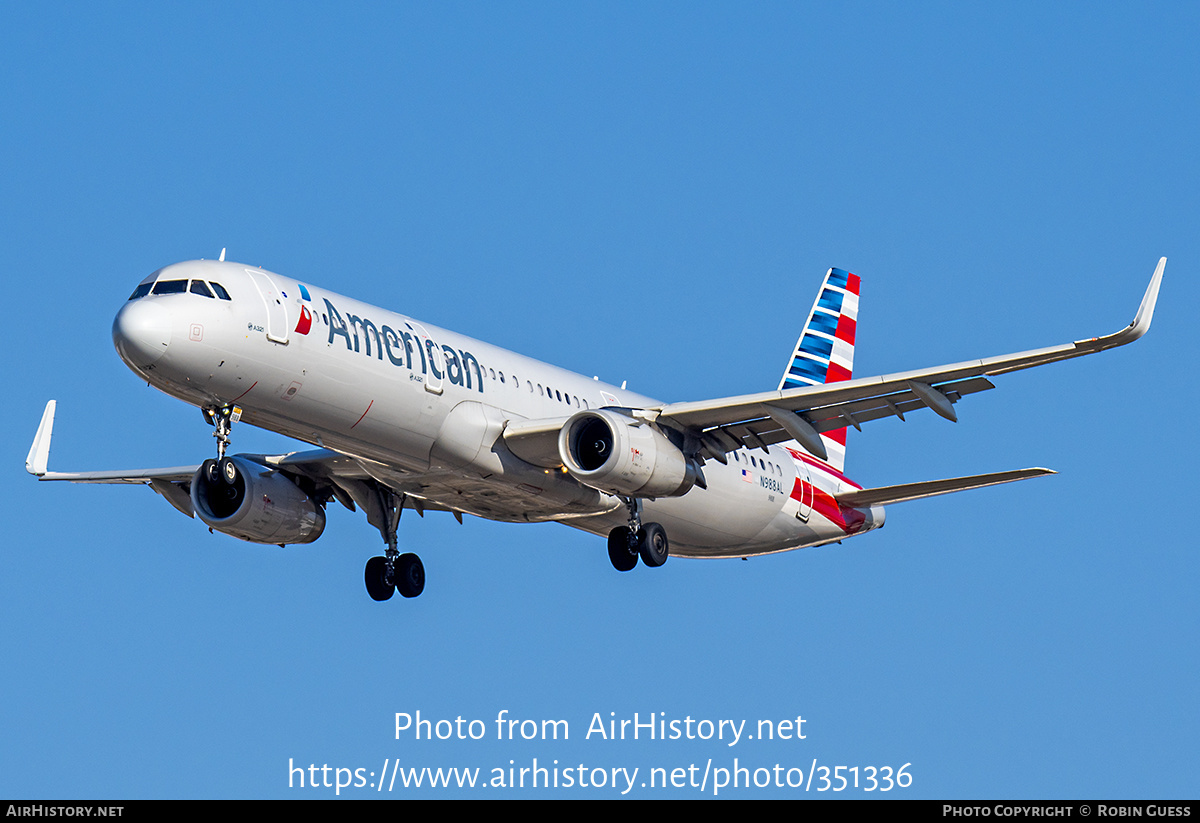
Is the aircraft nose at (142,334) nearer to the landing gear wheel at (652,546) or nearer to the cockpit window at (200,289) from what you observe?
the cockpit window at (200,289)

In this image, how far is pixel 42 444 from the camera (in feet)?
139

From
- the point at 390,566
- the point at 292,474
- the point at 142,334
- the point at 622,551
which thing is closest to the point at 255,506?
the point at 292,474

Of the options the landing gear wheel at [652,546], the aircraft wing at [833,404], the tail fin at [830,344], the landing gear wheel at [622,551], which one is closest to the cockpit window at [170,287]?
the aircraft wing at [833,404]

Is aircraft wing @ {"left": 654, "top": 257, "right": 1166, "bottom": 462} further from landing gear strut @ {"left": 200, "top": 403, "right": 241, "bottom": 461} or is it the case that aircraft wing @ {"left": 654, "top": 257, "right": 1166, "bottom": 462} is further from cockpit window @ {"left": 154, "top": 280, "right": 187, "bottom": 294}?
cockpit window @ {"left": 154, "top": 280, "right": 187, "bottom": 294}

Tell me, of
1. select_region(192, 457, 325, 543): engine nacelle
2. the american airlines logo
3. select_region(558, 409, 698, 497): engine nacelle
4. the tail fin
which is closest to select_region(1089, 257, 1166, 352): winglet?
select_region(558, 409, 698, 497): engine nacelle

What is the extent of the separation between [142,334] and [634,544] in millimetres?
12441

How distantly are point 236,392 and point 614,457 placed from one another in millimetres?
8038

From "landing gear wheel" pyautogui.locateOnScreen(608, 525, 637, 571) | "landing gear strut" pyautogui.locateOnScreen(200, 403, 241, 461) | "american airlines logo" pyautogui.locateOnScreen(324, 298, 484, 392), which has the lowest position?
"landing gear strut" pyautogui.locateOnScreen(200, 403, 241, 461)

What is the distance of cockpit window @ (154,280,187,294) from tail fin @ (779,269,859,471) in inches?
807

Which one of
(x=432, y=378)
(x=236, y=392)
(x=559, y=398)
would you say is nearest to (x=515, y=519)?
(x=559, y=398)

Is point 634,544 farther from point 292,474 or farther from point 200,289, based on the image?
point 200,289

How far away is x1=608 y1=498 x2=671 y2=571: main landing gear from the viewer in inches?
1491
